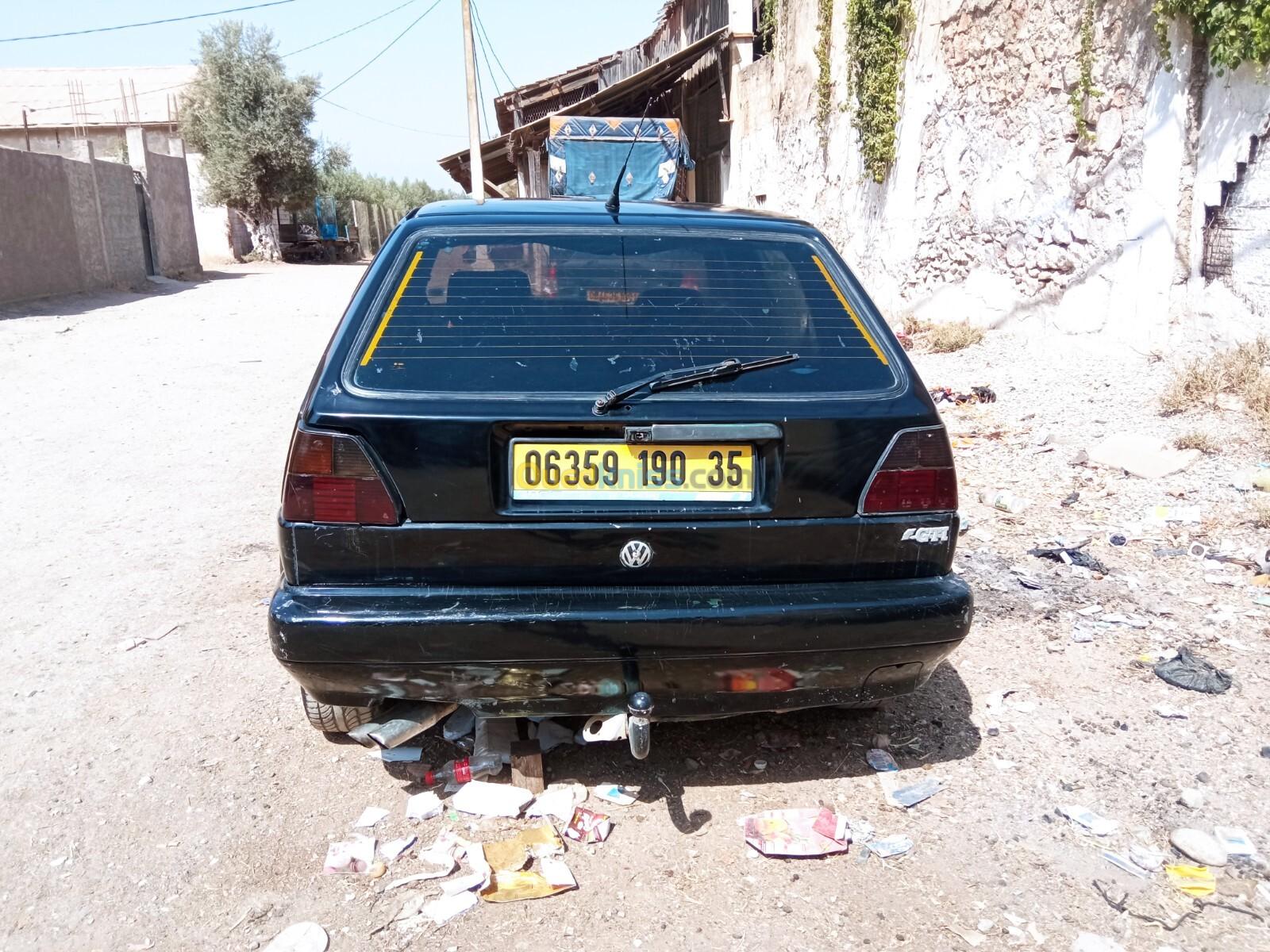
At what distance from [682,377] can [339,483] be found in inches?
34.1

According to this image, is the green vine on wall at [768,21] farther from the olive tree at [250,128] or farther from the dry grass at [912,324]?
the olive tree at [250,128]

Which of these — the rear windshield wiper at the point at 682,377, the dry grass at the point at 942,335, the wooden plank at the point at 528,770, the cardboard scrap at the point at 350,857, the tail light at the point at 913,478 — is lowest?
the cardboard scrap at the point at 350,857

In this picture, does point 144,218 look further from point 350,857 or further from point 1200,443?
point 350,857

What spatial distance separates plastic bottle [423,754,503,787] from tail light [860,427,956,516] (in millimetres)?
1300

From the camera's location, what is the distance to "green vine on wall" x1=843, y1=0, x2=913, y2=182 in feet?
34.3

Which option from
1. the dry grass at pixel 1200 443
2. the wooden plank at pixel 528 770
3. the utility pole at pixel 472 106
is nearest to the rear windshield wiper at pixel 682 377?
the wooden plank at pixel 528 770

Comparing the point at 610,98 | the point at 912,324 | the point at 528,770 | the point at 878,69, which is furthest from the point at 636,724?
the point at 610,98

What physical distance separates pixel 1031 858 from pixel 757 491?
3.85ft

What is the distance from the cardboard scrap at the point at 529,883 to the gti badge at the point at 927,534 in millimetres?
1203

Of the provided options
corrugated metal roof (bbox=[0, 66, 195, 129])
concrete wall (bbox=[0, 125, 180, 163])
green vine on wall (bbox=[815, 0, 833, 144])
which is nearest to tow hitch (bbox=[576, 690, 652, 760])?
green vine on wall (bbox=[815, 0, 833, 144])

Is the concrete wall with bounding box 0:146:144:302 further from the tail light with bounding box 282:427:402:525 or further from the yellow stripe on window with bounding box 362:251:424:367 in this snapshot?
the tail light with bounding box 282:427:402:525

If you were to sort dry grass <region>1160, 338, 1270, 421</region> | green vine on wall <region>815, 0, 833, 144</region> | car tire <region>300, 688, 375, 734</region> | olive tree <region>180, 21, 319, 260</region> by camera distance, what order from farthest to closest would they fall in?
1. olive tree <region>180, 21, 319, 260</region>
2. green vine on wall <region>815, 0, 833, 144</region>
3. dry grass <region>1160, 338, 1270, 421</region>
4. car tire <region>300, 688, 375, 734</region>

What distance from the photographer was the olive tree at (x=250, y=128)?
30.7m

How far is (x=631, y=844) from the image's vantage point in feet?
8.25
